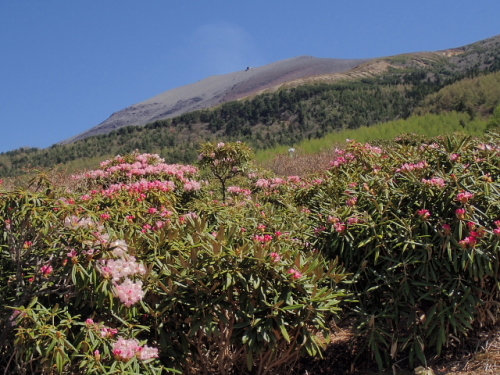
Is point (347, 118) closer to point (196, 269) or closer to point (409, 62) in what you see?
point (196, 269)

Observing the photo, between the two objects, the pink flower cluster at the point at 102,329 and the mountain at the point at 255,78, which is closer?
the pink flower cluster at the point at 102,329

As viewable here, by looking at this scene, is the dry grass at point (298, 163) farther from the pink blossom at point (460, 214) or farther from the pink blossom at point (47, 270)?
the pink blossom at point (47, 270)

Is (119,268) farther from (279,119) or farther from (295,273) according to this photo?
(279,119)

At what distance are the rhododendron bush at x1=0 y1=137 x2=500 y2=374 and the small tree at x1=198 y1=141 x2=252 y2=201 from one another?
11.9 ft

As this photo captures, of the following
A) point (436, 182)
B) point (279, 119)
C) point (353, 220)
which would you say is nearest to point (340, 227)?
point (353, 220)

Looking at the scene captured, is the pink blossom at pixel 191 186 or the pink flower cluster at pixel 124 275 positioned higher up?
the pink blossom at pixel 191 186

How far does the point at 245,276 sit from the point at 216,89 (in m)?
120

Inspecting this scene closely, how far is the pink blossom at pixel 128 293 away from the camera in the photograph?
252 centimetres

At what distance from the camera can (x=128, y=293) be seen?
253cm

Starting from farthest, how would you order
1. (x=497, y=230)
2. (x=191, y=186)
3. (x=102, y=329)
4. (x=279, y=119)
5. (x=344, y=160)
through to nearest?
(x=279, y=119) < (x=191, y=186) < (x=344, y=160) < (x=497, y=230) < (x=102, y=329)

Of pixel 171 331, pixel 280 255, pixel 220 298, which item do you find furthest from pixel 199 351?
pixel 280 255

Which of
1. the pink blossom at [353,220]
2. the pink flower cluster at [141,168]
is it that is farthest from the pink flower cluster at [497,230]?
Answer: the pink flower cluster at [141,168]

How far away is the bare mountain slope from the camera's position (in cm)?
10638

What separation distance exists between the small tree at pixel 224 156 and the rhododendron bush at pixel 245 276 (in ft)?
11.9
